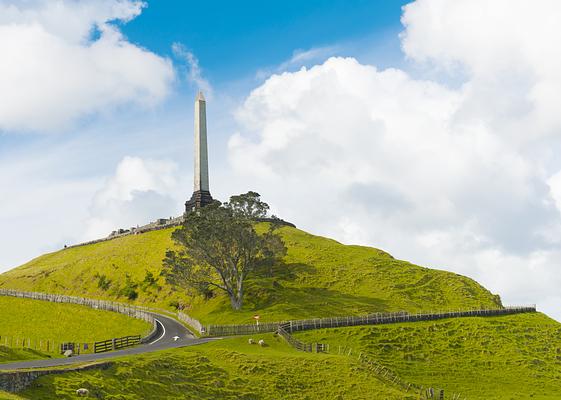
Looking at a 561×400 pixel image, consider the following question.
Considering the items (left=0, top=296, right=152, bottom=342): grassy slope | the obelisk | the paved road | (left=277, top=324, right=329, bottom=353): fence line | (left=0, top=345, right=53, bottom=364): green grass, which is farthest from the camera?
the obelisk

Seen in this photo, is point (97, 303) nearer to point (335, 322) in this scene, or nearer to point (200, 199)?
point (200, 199)

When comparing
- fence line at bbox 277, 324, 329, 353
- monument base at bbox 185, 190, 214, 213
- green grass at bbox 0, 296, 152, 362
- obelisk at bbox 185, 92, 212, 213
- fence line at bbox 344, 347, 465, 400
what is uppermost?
obelisk at bbox 185, 92, 212, 213

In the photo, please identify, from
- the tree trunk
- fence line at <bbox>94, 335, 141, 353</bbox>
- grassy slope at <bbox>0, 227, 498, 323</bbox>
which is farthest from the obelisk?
fence line at <bbox>94, 335, 141, 353</bbox>

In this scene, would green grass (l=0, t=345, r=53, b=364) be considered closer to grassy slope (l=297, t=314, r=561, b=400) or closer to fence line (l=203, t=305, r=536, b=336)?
fence line (l=203, t=305, r=536, b=336)

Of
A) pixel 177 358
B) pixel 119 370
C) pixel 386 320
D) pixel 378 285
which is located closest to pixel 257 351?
pixel 177 358

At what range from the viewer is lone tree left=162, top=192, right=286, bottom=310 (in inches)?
3376

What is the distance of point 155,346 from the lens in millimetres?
64562

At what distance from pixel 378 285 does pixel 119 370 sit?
61850 millimetres

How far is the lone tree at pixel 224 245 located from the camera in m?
85.8

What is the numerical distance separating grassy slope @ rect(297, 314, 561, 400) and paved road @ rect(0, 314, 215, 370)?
42.2 feet

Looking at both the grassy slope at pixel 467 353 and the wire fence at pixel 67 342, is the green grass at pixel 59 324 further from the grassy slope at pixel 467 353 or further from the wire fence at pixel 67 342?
the grassy slope at pixel 467 353

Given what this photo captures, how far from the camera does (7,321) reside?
92.3 metres

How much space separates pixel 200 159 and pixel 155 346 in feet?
184

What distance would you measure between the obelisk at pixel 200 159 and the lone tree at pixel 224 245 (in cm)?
2566
